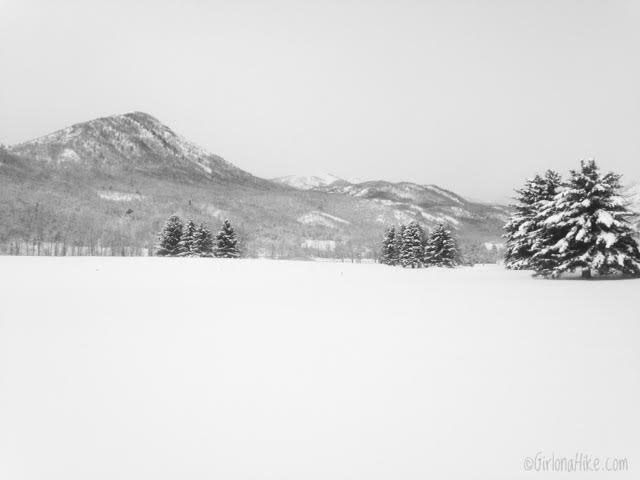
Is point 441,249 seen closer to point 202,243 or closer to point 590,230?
point 590,230

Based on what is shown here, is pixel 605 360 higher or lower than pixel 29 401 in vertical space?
higher

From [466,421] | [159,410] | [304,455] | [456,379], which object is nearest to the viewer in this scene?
[304,455]

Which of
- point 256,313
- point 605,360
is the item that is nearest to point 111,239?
point 256,313

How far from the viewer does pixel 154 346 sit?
546 cm

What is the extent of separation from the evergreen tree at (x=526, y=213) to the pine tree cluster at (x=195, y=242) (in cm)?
3706

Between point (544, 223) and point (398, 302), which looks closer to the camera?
point (398, 302)

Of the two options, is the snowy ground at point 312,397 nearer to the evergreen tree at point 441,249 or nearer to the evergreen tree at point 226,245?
the evergreen tree at point 441,249

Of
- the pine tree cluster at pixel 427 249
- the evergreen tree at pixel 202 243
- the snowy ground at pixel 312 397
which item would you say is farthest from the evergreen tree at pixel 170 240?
the snowy ground at pixel 312 397

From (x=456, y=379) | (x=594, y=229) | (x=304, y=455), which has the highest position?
(x=594, y=229)

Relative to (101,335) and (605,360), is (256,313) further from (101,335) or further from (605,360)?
(605,360)

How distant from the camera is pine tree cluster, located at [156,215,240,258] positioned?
171ft

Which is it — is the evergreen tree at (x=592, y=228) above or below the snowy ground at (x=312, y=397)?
above

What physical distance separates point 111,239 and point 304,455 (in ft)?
368

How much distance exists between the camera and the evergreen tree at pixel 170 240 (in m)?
54.0
